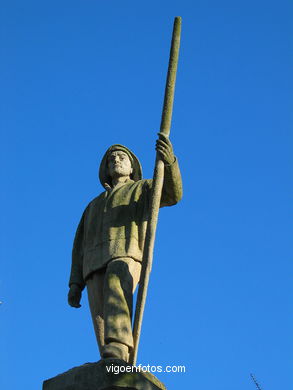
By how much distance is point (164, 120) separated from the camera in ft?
31.9

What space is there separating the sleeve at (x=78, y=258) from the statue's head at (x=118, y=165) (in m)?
0.65

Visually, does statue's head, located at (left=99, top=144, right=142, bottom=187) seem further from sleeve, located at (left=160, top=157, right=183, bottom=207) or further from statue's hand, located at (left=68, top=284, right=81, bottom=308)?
statue's hand, located at (left=68, top=284, right=81, bottom=308)

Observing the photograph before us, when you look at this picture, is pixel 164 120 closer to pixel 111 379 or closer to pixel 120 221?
pixel 120 221

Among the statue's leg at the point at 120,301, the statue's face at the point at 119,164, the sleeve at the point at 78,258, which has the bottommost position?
the statue's leg at the point at 120,301

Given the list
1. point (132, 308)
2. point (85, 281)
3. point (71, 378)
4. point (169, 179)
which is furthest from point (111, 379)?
point (169, 179)

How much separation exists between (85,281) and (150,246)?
3.66 feet

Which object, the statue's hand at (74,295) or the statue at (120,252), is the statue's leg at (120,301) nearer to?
the statue at (120,252)

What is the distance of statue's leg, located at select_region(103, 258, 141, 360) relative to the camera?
342 inches

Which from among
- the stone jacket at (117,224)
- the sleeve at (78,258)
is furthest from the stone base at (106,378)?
the sleeve at (78,258)

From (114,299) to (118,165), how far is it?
220 centimetres

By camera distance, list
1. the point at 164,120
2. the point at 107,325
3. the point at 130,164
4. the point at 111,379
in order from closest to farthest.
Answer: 1. the point at 111,379
2. the point at 107,325
3. the point at 164,120
4. the point at 130,164

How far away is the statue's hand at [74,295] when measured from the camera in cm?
1005

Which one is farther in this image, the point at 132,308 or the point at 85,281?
the point at 85,281

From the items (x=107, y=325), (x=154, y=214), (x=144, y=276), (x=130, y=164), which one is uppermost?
(x=130, y=164)
